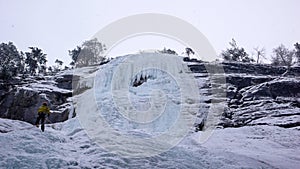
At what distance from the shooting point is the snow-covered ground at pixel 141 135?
8.80m

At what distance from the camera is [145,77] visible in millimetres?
27859

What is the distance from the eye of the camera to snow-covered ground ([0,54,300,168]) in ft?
28.9

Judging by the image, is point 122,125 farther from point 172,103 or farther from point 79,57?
point 79,57

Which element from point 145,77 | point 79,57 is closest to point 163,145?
point 145,77

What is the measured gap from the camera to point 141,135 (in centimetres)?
1184

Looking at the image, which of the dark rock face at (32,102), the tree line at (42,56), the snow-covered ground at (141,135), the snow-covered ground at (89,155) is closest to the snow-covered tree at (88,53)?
the tree line at (42,56)

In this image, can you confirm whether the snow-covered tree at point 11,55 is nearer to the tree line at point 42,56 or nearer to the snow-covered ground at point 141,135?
the tree line at point 42,56

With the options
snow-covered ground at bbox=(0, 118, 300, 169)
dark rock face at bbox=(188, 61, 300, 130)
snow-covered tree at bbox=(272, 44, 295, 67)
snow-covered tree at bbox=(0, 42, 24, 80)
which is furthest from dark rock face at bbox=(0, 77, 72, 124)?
snow-covered tree at bbox=(272, 44, 295, 67)

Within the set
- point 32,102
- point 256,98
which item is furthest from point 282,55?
point 32,102

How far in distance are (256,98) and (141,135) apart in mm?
12175

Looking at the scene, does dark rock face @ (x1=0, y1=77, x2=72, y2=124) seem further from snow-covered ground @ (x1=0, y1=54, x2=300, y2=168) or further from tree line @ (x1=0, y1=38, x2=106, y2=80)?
tree line @ (x1=0, y1=38, x2=106, y2=80)

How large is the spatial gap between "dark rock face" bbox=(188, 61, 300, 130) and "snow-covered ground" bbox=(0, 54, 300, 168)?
3.63 ft

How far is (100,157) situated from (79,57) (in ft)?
123

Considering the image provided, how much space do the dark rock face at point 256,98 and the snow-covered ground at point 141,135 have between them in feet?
3.63
